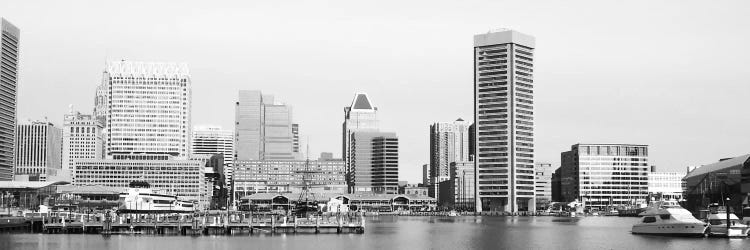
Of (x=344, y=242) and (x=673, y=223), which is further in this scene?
(x=673, y=223)

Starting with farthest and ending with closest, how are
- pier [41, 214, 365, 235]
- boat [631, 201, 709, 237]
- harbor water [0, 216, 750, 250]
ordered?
1. pier [41, 214, 365, 235]
2. boat [631, 201, 709, 237]
3. harbor water [0, 216, 750, 250]

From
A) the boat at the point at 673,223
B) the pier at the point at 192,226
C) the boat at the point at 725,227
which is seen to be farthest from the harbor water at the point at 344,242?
the pier at the point at 192,226

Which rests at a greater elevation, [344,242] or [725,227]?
[725,227]

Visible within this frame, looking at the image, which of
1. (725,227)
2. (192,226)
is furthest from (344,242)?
(725,227)

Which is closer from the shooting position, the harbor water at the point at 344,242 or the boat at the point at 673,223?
the harbor water at the point at 344,242

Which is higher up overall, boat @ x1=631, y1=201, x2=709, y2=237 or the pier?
boat @ x1=631, y1=201, x2=709, y2=237

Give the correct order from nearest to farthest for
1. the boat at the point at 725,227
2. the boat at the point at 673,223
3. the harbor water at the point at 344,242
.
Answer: the harbor water at the point at 344,242 → the boat at the point at 725,227 → the boat at the point at 673,223

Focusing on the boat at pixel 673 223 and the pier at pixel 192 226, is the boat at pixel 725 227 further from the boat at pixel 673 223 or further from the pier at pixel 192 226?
the pier at pixel 192 226

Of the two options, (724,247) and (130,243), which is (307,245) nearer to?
(130,243)

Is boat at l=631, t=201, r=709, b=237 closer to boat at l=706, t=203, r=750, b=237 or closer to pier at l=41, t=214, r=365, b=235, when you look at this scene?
boat at l=706, t=203, r=750, b=237

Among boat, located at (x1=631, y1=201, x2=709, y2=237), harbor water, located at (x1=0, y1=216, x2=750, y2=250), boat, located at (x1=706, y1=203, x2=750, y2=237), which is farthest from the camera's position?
boat, located at (x1=631, y1=201, x2=709, y2=237)

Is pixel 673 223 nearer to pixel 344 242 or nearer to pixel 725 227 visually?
pixel 725 227

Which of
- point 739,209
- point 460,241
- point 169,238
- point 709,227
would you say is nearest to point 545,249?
point 460,241

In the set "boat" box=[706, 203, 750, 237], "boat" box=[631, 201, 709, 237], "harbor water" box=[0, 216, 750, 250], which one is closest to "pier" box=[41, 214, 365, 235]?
"harbor water" box=[0, 216, 750, 250]
